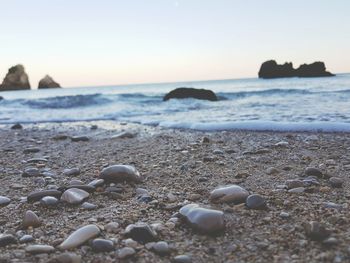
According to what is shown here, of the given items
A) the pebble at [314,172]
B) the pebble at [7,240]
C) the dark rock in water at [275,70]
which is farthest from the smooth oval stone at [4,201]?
the dark rock in water at [275,70]

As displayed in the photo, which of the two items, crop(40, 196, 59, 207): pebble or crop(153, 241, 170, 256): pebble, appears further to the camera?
crop(40, 196, 59, 207): pebble

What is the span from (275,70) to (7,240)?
157 ft

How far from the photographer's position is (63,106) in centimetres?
1441

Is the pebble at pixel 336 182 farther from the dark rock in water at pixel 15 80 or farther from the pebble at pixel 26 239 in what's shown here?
the dark rock in water at pixel 15 80

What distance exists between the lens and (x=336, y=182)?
2195 mm

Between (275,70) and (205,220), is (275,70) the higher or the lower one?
the higher one

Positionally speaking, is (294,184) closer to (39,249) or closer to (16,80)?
(39,249)

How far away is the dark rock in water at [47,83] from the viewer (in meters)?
72.4

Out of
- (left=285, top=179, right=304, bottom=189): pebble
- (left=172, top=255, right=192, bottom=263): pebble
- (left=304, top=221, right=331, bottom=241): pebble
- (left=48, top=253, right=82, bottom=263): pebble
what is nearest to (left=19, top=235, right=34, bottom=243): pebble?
(left=48, top=253, right=82, bottom=263): pebble

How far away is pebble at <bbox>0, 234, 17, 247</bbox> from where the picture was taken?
4.82 ft

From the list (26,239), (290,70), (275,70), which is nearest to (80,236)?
(26,239)

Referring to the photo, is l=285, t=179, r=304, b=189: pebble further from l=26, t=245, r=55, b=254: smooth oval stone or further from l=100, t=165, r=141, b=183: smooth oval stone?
l=26, t=245, r=55, b=254: smooth oval stone

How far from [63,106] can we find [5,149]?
1057cm

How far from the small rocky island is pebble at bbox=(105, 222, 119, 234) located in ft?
141
